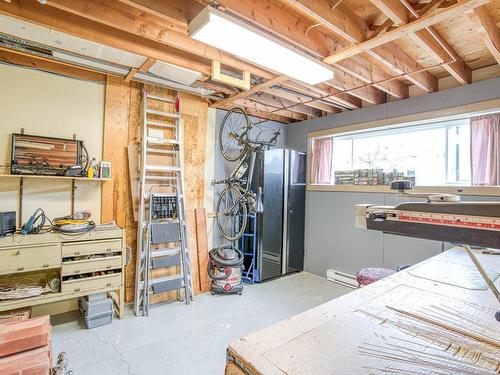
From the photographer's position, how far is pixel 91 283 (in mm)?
2707

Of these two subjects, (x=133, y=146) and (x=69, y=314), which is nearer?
(x=69, y=314)

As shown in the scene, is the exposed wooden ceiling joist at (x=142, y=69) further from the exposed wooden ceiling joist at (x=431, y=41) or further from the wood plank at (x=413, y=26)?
the exposed wooden ceiling joist at (x=431, y=41)

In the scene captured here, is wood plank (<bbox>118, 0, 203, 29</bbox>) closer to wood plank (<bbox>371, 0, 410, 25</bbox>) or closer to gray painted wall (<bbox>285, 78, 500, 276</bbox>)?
wood plank (<bbox>371, 0, 410, 25</bbox>)

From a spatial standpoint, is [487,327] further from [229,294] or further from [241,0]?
[229,294]

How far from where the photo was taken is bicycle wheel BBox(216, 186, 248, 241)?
410cm

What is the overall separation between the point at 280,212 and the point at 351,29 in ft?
9.06

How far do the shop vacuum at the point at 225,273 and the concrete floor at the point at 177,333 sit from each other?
11 centimetres

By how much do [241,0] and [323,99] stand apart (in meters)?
2.15

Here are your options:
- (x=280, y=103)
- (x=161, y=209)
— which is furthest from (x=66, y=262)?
(x=280, y=103)

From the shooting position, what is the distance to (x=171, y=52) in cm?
256

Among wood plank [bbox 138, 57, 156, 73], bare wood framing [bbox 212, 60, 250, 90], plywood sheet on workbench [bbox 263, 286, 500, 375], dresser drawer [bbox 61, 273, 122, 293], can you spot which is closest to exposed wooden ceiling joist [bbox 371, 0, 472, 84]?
bare wood framing [bbox 212, 60, 250, 90]

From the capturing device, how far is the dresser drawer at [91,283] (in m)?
2.60

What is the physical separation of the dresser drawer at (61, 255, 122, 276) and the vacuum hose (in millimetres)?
1202

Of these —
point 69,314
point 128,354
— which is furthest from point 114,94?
point 128,354
